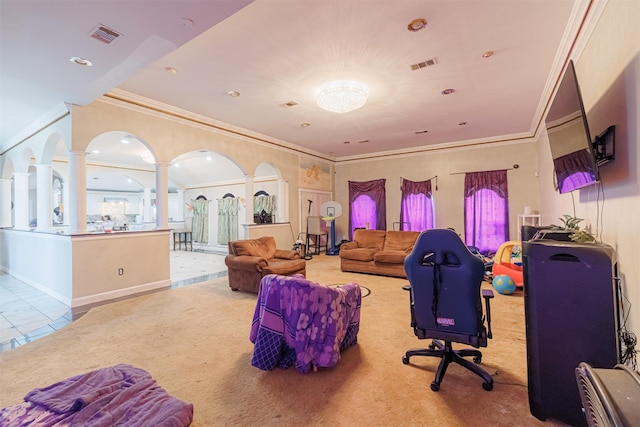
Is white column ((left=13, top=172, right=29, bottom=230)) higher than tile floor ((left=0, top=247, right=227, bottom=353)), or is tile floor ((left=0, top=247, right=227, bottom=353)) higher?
white column ((left=13, top=172, right=29, bottom=230))

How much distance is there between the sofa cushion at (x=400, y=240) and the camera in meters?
6.05

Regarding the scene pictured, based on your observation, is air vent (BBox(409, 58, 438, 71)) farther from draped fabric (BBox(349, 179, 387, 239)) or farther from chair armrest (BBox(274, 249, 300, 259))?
Result: draped fabric (BBox(349, 179, 387, 239))

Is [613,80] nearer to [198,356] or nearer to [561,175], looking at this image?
[561,175]

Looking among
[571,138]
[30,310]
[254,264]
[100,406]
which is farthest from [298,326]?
[30,310]

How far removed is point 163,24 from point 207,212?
9.08 m

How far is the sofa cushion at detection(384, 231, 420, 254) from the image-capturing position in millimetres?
6048

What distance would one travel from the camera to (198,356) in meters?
2.64

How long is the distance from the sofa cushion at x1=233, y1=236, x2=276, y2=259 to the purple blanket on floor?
9.65 feet

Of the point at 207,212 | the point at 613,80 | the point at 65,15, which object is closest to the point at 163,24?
the point at 65,15

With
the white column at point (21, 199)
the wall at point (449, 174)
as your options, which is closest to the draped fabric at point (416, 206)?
the wall at point (449, 174)

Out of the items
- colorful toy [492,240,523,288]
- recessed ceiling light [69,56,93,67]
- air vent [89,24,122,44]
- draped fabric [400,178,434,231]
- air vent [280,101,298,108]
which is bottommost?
colorful toy [492,240,523,288]

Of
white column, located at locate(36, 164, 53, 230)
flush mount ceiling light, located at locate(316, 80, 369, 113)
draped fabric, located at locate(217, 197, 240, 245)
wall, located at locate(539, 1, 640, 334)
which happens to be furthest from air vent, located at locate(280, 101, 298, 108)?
draped fabric, located at locate(217, 197, 240, 245)

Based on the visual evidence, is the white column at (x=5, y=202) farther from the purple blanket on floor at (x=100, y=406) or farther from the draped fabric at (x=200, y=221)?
the purple blanket on floor at (x=100, y=406)

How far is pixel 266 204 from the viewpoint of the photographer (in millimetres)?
9312
